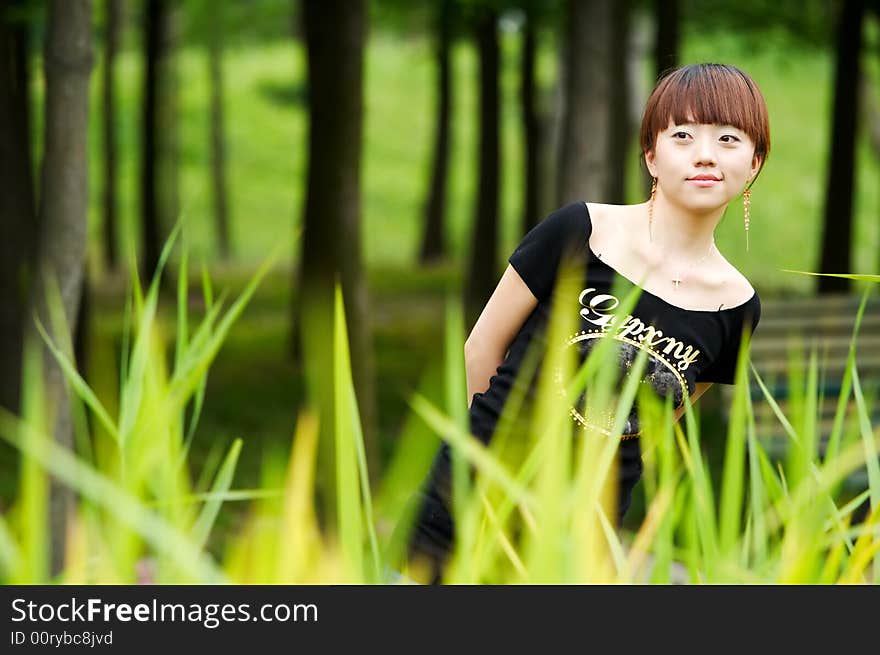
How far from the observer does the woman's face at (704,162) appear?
2.19 metres

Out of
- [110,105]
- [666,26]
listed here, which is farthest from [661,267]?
[110,105]

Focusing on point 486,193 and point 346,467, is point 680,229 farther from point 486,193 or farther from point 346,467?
point 486,193

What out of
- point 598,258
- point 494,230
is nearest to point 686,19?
point 494,230

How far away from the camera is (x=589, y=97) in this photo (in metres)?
8.67

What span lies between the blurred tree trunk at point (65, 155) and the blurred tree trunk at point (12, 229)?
259 centimetres

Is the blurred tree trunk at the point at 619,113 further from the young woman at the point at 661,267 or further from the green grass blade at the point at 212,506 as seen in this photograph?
the green grass blade at the point at 212,506

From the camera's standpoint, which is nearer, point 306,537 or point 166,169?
point 306,537

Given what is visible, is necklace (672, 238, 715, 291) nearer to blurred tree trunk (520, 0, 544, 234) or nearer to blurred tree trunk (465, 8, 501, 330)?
blurred tree trunk (465, 8, 501, 330)

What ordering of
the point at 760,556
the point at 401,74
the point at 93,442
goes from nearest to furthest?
the point at 760,556 < the point at 93,442 < the point at 401,74

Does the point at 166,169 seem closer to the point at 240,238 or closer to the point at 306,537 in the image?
the point at 240,238

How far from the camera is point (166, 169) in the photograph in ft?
70.0

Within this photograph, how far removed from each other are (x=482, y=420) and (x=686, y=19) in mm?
14124

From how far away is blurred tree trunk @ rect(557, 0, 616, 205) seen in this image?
869cm

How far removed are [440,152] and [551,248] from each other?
18.9 m
